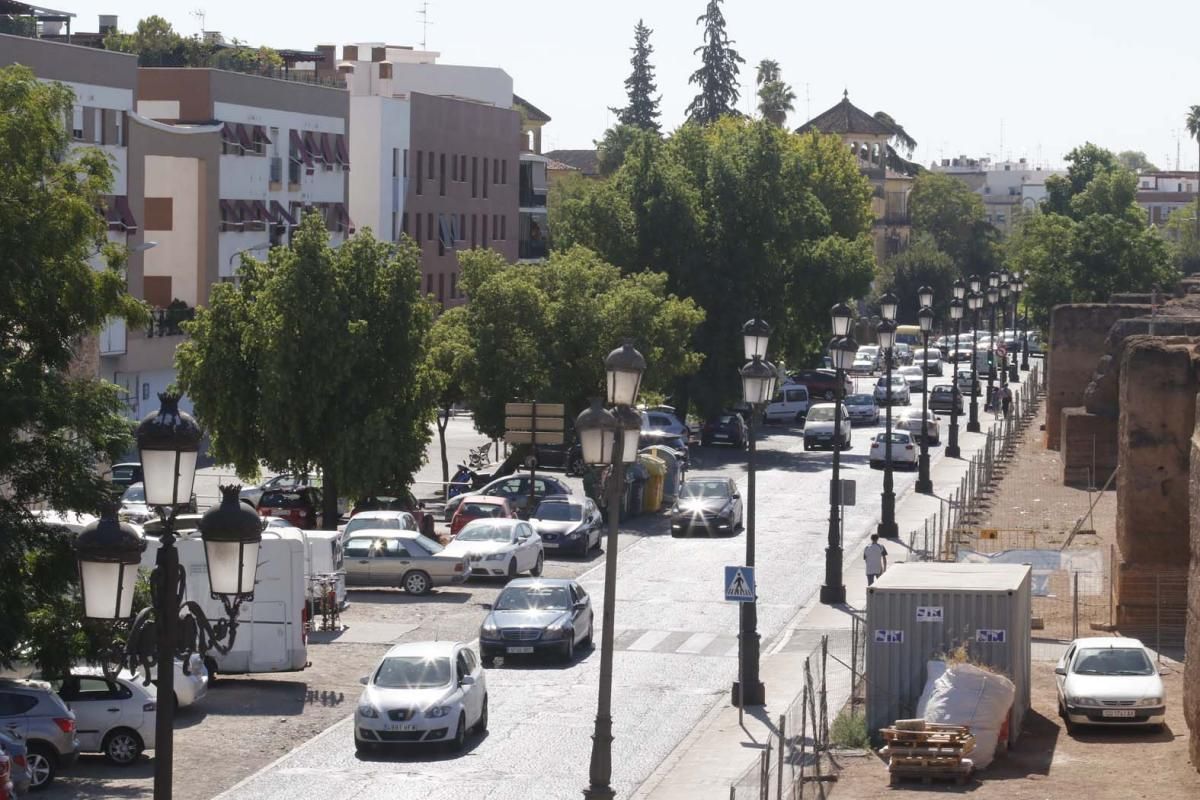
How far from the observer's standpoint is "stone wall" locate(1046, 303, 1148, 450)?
64688 millimetres

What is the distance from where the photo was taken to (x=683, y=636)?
117 feet

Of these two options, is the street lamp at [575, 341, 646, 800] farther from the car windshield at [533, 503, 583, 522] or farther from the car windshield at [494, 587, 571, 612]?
the car windshield at [533, 503, 583, 522]

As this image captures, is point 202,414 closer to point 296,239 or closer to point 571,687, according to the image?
point 296,239

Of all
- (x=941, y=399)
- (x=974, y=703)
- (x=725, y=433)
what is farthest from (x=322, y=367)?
(x=941, y=399)

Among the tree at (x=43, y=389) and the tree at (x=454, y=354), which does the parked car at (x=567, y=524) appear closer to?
the tree at (x=454, y=354)

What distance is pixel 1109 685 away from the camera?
1104 inches

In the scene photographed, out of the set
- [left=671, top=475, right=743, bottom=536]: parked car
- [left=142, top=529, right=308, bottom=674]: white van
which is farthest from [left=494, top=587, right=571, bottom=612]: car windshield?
[left=671, top=475, right=743, bottom=536]: parked car

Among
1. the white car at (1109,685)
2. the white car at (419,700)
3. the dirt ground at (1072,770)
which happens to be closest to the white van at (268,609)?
the white car at (419,700)

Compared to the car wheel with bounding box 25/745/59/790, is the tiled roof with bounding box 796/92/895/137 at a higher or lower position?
higher

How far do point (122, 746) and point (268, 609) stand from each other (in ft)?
18.3

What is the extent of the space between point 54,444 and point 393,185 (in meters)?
61.2

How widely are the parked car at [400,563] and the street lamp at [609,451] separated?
20.4m

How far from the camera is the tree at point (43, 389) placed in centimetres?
2478

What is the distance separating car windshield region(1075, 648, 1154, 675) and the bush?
353cm
